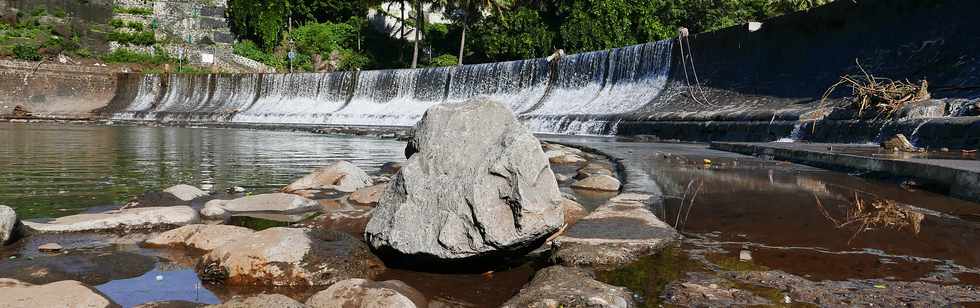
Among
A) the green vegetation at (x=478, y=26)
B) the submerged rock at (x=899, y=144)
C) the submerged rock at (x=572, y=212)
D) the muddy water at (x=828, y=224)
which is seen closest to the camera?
the muddy water at (x=828, y=224)

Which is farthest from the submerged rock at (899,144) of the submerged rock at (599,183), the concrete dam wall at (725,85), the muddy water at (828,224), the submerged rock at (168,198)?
the submerged rock at (168,198)

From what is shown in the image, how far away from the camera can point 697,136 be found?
14.0 meters

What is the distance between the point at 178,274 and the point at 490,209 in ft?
4.75

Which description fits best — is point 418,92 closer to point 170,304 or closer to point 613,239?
point 613,239

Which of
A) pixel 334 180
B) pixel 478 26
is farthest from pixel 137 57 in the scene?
pixel 334 180

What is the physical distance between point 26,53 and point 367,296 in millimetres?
38336

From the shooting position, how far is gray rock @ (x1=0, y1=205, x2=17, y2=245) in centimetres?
357

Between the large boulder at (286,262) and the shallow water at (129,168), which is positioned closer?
the large boulder at (286,262)

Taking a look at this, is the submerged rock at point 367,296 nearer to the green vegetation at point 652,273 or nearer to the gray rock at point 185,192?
the green vegetation at point 652,273

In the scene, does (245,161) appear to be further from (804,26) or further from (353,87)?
(353,87)

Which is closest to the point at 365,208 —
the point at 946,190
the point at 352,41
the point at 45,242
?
the point at 45,242

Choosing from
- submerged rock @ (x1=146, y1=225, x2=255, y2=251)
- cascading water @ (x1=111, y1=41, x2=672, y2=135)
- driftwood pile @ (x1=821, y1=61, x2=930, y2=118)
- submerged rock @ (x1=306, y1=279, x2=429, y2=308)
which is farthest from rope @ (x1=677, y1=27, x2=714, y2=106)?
submerged rock @ (x1=306, y1=279, x2=429, y2=308)

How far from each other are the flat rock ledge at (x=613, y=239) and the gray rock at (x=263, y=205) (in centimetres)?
233

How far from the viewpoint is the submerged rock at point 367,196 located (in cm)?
530
